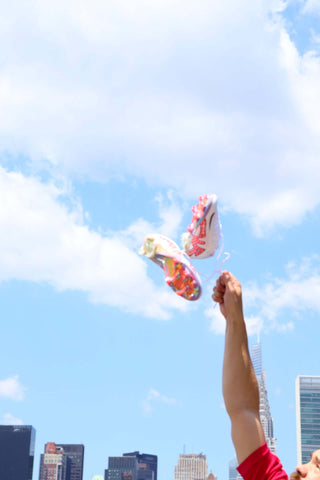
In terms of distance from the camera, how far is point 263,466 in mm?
3033

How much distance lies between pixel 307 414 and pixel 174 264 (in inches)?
7765

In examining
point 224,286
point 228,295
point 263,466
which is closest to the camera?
point 263,466

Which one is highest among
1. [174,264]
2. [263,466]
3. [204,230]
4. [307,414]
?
[307,414]

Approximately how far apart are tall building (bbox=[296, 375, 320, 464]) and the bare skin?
627ft

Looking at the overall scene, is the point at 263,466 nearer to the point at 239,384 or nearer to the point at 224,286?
the point at 239,384

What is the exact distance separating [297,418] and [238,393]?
198529mm

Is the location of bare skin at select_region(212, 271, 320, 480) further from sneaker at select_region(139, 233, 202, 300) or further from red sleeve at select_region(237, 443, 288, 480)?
sneaker at select_region(139, 233, 202, 300)

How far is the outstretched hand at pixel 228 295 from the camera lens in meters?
3.29

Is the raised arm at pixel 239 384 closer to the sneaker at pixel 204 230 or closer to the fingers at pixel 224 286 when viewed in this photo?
the fingers at pixel 224 286

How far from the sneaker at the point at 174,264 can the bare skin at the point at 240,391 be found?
0.40 meters

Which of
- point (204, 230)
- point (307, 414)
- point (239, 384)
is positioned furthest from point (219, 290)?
point (307, 414)

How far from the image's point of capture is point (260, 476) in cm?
304

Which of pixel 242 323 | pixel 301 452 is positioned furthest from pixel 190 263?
pixel 301 452

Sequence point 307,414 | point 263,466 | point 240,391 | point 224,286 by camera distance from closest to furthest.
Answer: point 263,466
point 240,391
point 224,286
point 307,414
